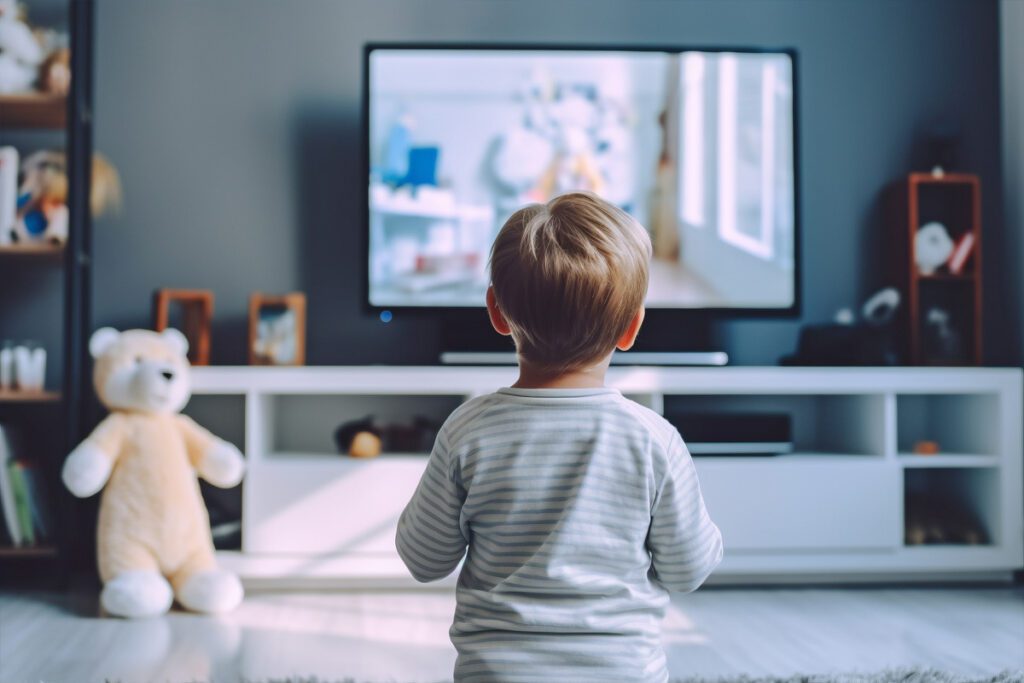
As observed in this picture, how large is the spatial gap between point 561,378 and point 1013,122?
8.51ft

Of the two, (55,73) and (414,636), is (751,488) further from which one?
(55,73)

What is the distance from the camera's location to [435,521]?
950mm

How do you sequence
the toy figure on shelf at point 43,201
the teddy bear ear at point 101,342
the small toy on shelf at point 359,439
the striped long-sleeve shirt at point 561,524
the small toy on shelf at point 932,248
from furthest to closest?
the small toy on shelf at point 932,248
the toy figure on shelf at point 43,201
the small toy on shelf at point 359,439
the teddy bear ear at point 101,342
the striped long-sleeve shirt at point 561,524

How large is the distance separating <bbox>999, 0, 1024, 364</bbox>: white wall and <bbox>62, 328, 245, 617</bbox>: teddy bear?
2.39m

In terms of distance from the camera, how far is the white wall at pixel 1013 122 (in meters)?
2.85

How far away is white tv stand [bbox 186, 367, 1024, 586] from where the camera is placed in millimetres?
2389

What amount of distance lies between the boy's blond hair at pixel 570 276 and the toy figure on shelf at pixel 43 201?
6.50ft

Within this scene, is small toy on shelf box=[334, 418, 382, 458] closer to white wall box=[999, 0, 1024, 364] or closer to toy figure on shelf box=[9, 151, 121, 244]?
toy figure on shelf box=[9, 151, 121, 244]

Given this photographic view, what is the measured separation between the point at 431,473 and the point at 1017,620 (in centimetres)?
184

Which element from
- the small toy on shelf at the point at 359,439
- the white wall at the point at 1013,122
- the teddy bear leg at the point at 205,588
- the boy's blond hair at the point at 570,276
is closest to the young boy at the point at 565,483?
the boy's blond hair at the point at 570,276

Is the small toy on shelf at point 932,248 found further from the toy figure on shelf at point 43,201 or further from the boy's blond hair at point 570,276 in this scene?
the toy figure on shelf at point 43,201

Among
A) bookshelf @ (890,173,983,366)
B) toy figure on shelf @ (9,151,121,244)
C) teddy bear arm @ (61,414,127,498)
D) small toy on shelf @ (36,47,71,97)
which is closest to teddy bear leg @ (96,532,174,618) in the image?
teddy bear arm @ (61,414,127,498)

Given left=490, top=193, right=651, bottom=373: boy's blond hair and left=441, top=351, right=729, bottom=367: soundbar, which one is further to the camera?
left=441, top=351, right=729, bottom=367: soundbar

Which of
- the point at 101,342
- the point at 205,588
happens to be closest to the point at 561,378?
the point at 205,588
